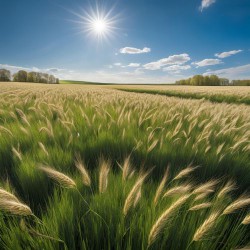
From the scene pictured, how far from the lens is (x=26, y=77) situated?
77.5 m

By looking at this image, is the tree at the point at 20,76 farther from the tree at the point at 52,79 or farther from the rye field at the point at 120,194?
the rye field at the point at 120,194

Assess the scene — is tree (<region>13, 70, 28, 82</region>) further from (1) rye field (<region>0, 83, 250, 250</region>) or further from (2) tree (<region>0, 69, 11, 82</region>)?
(1) rye field (<region>0, 83, 250, 250</region>)

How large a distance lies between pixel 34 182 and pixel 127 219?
1.88 ft

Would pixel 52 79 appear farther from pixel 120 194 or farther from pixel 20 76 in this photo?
pixel 120 194

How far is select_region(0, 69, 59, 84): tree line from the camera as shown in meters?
73.7

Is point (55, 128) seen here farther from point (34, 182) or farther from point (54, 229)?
point (54, 229)

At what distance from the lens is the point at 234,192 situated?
50.1 inches

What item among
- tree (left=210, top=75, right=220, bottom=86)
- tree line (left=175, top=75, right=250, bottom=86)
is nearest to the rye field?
tree line (left=175, top=75, right=250, bottom=86)

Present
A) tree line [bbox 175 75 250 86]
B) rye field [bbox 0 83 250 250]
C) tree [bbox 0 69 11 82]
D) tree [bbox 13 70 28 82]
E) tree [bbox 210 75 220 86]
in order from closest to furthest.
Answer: rye field [bbox 0 83 250 250] → tree [bbox 0 69 11 82] → tree [bbox 13 70 28 82] → tree line [bbox 175 75 250 86] → tree [bbox 210 75 220 86]

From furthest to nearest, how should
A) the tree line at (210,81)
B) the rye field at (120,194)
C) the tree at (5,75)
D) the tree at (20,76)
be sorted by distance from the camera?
the tree line at (210,81) → the tree at (20,76) → the tree at (5,75) → the rye field at (120,194)

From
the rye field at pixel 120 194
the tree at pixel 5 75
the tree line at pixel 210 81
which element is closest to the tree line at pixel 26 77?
the tree at pixel 5 75

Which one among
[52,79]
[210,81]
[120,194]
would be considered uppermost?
[210,81]

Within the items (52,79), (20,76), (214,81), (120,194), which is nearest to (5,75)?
(20,76)

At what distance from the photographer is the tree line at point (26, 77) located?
7369cm
